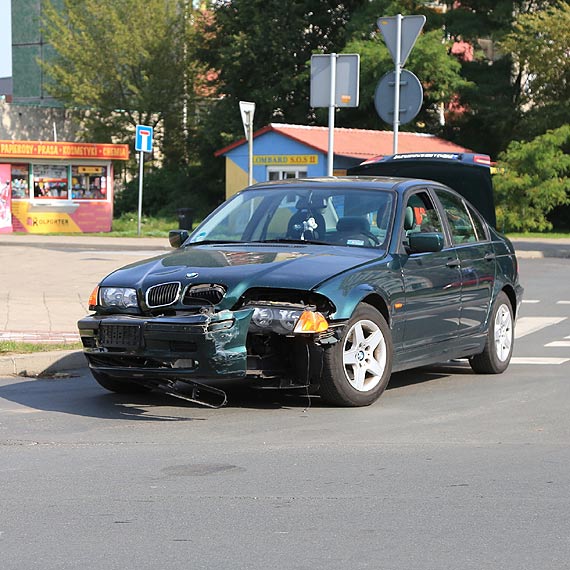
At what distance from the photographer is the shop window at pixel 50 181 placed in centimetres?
3853

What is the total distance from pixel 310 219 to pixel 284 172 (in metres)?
32.7

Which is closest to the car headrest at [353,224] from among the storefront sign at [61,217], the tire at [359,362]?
the tire at [359,362]

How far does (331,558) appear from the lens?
14.9 feet

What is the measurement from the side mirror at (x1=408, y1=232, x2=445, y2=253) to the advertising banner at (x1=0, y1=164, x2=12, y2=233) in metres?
30.1

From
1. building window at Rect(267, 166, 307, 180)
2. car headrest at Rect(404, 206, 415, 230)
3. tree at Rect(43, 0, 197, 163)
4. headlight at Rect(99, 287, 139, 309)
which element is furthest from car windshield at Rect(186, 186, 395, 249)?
tree at Rect(43, 0, 197, 163)

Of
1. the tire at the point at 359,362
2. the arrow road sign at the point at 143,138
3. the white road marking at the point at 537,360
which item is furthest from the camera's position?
the arrow road sign at the point at 143,138

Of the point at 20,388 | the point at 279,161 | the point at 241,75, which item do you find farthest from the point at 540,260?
the point at 241,75

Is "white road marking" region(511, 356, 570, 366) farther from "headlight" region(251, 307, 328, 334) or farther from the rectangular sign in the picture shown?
the rectangular sign

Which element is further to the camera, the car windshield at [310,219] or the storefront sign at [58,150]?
the storefront sign at [58,150]

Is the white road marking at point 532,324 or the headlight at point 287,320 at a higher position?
the headlight at point 287,320

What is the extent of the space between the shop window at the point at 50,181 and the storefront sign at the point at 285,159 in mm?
7151

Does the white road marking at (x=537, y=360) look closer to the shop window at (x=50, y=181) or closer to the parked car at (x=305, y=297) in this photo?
the parked car at (x=305, y=297)

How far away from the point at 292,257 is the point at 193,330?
105 cm

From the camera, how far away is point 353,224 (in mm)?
8891
